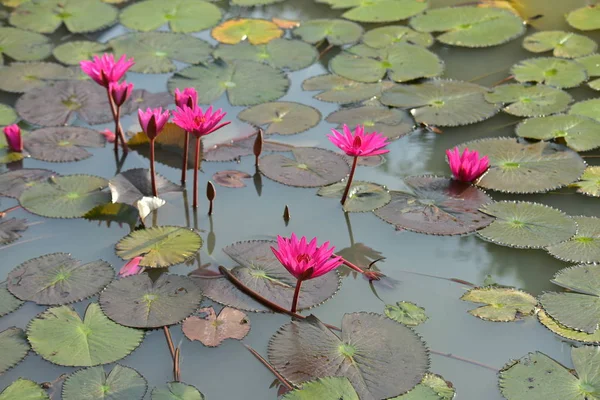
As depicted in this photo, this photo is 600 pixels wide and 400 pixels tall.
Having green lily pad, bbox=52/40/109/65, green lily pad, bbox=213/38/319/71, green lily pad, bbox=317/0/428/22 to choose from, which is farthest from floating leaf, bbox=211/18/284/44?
green lily pad, bbox=52/40/109/65

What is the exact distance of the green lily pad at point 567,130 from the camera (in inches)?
137

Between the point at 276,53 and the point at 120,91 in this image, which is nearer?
the point at 120,91

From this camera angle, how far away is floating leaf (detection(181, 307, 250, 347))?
8.20ft

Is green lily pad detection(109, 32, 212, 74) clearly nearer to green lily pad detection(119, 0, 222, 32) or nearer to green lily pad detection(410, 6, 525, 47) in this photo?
green lily pad detection(119, 0, 222, 32)

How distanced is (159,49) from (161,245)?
→ 193 cm

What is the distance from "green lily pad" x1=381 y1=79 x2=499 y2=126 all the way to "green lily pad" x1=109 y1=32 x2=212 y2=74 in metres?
1.22

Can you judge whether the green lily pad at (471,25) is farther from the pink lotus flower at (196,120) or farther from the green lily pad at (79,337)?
the green lily pad at (79,337)

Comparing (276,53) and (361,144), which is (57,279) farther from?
(276,53)

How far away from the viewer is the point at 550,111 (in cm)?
374

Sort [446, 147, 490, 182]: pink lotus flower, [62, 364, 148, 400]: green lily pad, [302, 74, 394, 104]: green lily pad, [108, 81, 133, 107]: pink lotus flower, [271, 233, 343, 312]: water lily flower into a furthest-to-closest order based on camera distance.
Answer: [302, 74, 394, 104]: green lily pad < [108, 81, 133, 107]: pink lotus flower < [446, 147, 490, 182]: pink lotus flower < [271, 233, 343, 312]: water lily flower < [62, 364, 148, 400]: green lily pad

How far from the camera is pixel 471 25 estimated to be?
460 centimetres

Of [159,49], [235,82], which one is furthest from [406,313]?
[159,49]

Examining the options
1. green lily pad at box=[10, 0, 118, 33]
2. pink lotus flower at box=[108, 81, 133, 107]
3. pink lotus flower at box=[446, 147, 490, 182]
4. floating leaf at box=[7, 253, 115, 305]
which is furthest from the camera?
green lily pad at box=[10, 0, 118, 33]

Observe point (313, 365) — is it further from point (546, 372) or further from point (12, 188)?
point (12, 188)
